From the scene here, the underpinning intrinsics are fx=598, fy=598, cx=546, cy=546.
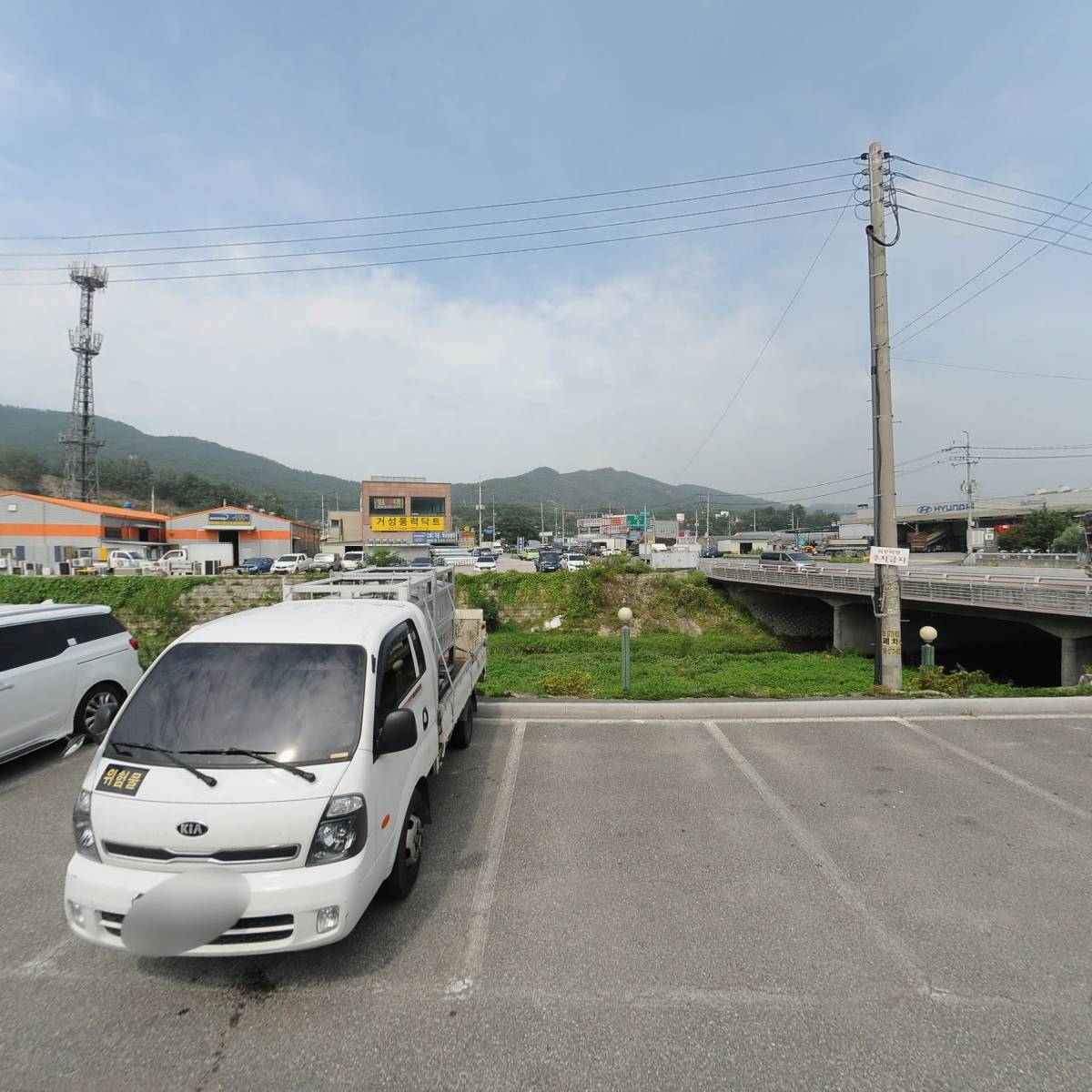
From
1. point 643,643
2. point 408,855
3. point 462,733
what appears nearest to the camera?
point 408,855

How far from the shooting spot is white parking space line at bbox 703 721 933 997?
10.7ft

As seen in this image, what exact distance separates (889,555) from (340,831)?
1032cm

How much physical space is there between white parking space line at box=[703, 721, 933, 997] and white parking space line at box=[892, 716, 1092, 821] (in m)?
2.42

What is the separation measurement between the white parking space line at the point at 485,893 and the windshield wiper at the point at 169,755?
1.66 m

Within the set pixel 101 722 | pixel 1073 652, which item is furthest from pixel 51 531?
pixel 1073 652

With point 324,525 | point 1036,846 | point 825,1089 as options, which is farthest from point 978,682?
point 324,525

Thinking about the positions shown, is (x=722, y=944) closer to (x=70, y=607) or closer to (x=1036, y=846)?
(x=1036, y=846)

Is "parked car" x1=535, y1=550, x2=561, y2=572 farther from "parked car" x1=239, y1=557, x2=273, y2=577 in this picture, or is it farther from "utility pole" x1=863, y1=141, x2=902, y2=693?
"utility pole" x1=863, y1=141, x2=902, y2=693

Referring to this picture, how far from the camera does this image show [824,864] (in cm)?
434

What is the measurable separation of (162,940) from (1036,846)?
5.86 metres

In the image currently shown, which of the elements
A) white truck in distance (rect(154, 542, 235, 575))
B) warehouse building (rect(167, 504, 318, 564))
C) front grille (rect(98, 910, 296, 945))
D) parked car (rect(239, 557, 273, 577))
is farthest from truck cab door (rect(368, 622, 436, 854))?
warehouse building (rect(167, 504, 318, 564))

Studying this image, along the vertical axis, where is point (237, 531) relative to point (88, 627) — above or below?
above

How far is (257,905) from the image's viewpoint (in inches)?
112

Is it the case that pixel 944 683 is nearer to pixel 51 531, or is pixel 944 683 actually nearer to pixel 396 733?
pixel 396 733
